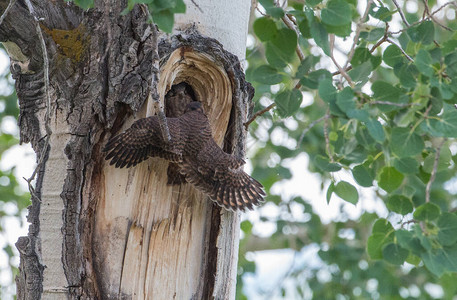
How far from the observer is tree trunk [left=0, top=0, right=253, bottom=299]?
4.71 ft

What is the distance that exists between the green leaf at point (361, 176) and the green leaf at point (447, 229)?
179 millimetres

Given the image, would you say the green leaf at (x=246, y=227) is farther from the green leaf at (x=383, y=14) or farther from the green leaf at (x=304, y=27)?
the green leaf at (x=304, y=27)

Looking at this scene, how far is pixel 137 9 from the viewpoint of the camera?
1.51m

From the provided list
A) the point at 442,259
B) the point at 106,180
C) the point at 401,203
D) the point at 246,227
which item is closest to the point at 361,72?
the point at 401,203

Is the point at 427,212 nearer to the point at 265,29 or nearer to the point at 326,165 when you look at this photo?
the point at 326,165

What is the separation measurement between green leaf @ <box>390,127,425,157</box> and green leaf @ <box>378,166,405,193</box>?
17cm

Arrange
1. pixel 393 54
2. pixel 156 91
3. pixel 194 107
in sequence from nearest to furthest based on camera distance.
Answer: pixel 156 91 → pixel 393 54 → pixel 194 107

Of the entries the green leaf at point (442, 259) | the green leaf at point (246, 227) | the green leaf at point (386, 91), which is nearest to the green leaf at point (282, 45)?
the green leaf at point (386, 91)

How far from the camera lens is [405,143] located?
1.20 meters

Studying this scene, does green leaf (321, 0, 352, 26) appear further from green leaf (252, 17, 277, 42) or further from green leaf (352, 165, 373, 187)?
green leaf (352, 165, 373, 187)

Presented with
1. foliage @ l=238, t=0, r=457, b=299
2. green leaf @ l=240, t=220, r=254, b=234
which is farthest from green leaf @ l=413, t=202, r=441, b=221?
green leaf @ l=240, t=220, r=254, b=234

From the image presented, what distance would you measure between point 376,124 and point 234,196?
18.3 inches

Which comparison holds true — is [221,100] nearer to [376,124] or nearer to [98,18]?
[98,18]

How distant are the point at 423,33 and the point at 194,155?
0.60 m
